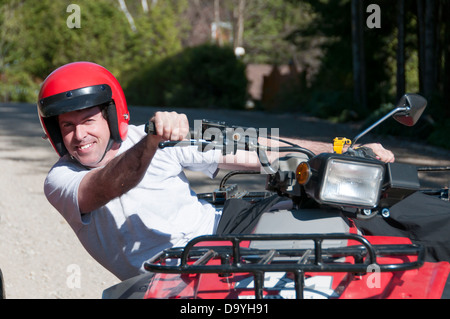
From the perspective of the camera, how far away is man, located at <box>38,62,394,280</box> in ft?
9.71

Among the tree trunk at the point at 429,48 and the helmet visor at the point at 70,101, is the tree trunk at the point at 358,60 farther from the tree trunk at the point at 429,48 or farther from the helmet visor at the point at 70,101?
the helmet visor at the point at 70,101

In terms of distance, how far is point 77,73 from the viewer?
328 centimetres

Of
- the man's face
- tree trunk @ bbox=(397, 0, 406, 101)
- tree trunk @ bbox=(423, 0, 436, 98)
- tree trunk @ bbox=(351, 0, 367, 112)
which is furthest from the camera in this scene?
tree trunk @ bbox=(351, 0, 367, 112)

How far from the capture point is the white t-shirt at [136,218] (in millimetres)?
3051

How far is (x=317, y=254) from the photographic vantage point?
2109 mm

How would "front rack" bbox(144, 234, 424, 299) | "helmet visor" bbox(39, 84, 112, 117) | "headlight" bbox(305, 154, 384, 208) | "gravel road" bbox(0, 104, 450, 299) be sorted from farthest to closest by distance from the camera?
1. "gravel road" bbox(0, 104, 450, 299)
2. "helmet visor" bbox(39, 84, 112, 117)
3. "headlight" bbox(305, 154, 384, 208)
4. "front rack" bbox(144, 234, 424, 299)

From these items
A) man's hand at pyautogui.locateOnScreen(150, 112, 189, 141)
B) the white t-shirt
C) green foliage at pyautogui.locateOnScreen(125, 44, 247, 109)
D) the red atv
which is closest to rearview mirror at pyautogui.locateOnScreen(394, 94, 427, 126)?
the red atv

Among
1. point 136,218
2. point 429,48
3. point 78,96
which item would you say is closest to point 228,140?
point 136,218

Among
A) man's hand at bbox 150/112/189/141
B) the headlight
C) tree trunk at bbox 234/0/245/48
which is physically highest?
tree trunk at bbox 234/0/245/48

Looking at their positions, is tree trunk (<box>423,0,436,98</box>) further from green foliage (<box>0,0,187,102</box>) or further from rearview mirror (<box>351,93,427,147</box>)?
green foliage (<box>0,0,187,102</box>)

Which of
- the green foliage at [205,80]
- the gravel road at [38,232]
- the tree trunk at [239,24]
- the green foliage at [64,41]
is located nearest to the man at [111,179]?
the gravel road at [38,232]

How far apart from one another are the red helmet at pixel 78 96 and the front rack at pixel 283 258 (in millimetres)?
1070
